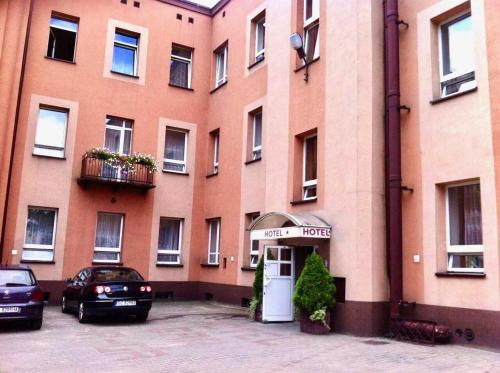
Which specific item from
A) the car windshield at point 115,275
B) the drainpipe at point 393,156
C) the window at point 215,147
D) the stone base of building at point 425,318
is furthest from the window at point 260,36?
the stone base of building at point 425,318

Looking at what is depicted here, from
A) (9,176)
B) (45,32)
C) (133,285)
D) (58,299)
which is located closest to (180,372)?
(133,285)

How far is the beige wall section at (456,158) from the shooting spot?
9.70 metres

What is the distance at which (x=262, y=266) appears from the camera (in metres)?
13.7

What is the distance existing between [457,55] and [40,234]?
1363 cm

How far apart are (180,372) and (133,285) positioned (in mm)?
5506

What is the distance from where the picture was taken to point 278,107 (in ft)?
49.4

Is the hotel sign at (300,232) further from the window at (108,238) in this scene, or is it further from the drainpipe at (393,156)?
the window at (108,238)

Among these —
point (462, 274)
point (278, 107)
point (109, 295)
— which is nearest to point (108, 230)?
point (109, 295)

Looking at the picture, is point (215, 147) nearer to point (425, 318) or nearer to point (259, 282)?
point (259, 282)

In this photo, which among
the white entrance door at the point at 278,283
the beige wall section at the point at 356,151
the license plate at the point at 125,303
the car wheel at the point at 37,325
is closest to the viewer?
the beige wall section at the point at 356,151

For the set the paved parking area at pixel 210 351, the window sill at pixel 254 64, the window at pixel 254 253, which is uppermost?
the window sill at pixel 254 64

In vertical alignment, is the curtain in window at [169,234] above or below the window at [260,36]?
below

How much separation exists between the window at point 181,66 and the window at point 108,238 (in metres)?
5.94

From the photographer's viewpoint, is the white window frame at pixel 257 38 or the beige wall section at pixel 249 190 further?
the white window frame at pixel 257 38
